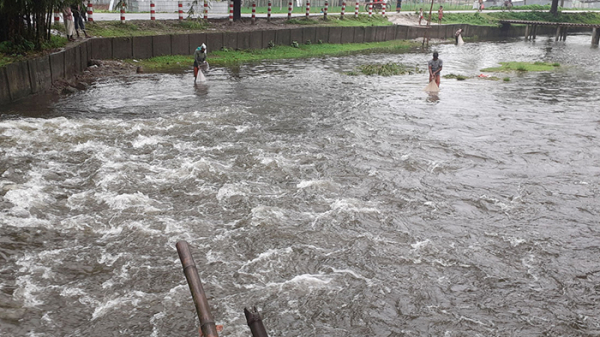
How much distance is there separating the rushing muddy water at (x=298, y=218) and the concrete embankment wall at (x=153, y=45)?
5.11 ft

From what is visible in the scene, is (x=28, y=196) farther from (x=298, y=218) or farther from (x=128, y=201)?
(x=298, y=218)

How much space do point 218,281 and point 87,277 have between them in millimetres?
1892

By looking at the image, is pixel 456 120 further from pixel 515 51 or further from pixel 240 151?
pixel 515 51

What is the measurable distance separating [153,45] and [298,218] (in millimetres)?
19586

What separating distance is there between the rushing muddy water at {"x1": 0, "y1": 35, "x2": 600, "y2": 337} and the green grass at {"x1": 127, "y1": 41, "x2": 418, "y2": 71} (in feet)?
24.7

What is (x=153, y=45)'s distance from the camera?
26.9 metres

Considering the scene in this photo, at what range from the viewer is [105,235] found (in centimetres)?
904

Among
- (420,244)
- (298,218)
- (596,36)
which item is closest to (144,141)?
(298,218)

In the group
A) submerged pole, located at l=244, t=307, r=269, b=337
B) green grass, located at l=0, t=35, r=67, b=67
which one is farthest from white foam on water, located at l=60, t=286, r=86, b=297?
green grass, located at l=0, t=35, r=67, b=67

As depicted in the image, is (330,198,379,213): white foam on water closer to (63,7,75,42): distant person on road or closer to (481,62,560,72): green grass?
(63,7,75,42): distant person on road

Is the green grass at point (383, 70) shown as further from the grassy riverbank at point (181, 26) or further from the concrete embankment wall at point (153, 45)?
the grassy riverbank at point (181, 26)

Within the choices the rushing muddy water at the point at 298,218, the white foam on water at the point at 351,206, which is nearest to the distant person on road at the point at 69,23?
the rushing muddy water at the point at 298,218

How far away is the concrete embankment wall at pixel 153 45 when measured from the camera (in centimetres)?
1738

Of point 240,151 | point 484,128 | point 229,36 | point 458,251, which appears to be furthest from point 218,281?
point 229,36
